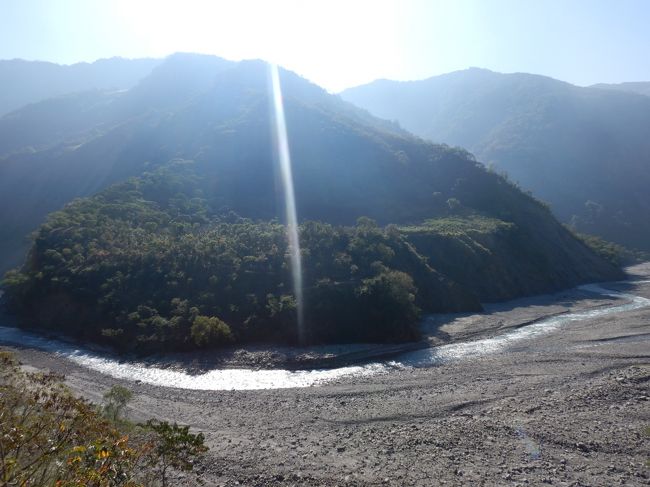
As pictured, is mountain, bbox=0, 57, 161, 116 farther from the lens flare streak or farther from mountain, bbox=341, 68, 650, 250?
mountain, bbox=341, 68, 650, 250

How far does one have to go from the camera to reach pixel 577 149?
423ft

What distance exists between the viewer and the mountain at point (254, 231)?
38.2 m

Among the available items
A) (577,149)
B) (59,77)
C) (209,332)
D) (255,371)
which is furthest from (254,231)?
(59,77)

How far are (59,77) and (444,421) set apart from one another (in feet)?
→ 680

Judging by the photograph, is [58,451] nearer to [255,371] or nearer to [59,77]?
[255,371]

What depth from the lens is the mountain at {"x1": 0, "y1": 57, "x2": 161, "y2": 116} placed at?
176 meters

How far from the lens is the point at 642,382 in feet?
77.1

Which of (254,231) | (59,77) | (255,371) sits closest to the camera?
(255,371)

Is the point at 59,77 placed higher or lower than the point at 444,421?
higher

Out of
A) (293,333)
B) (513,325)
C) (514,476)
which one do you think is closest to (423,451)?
(514,476)

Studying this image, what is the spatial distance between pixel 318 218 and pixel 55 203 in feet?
162

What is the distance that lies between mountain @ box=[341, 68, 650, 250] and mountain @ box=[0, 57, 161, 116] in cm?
12840

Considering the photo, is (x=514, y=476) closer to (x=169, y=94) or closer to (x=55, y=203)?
(x=55, y=203)

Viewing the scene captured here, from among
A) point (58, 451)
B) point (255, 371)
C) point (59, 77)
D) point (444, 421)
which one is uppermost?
point (59, 77)
